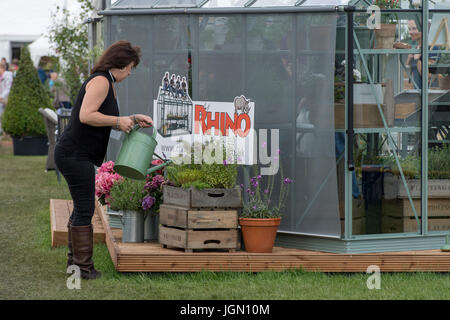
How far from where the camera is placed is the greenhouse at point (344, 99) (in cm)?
575

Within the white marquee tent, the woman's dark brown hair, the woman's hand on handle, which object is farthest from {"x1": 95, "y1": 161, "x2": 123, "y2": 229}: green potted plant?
the white marquee tent

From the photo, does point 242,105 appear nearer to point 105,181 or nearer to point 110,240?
point 105,181

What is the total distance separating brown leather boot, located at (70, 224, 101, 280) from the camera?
18.1ft

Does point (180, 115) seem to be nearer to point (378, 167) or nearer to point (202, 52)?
point (202, 52)

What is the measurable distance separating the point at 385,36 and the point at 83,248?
248 centimetres

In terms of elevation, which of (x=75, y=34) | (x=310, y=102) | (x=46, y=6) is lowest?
(x=310, y=102)

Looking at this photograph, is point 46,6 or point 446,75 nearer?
point 446,75

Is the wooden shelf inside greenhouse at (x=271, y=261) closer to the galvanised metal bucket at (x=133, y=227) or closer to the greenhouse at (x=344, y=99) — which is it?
the greenhouse at (x=344, y=99)

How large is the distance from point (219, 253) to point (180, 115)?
1.25 metres

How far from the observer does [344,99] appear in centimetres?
573

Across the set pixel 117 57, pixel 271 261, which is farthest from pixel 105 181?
pixel 271 261

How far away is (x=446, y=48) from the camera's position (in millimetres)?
6074

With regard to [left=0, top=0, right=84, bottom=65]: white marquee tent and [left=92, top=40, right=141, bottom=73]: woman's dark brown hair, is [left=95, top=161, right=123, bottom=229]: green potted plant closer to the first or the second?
[left=92, top=40, right=141, bottom=73]: woman's dark brown hair
